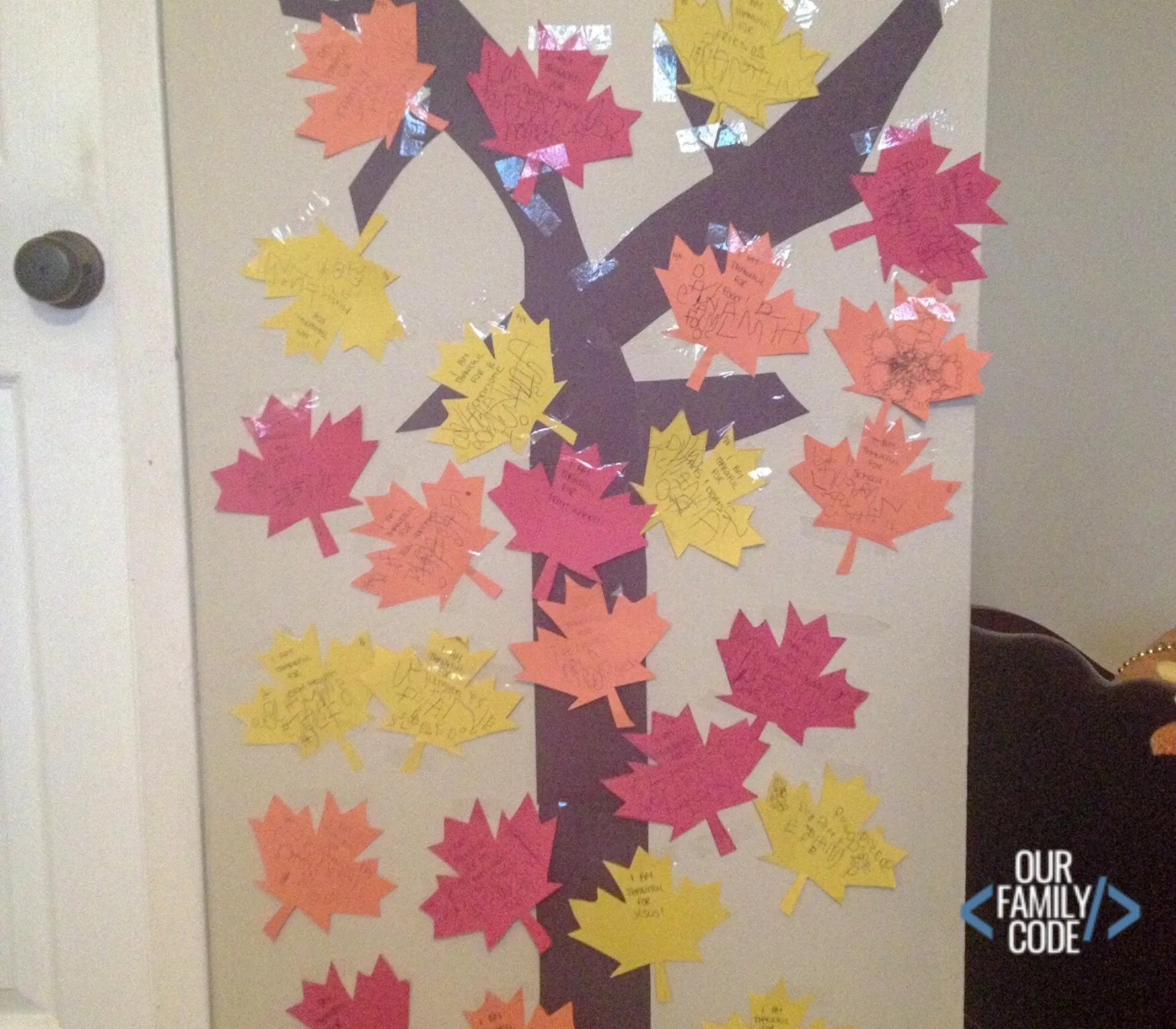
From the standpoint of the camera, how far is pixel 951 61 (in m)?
0.69

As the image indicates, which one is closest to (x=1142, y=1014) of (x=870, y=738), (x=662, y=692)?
(x=870, y=738)

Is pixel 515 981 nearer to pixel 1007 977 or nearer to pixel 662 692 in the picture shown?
pixel 662 692

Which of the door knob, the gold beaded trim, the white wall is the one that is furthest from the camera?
the white wall

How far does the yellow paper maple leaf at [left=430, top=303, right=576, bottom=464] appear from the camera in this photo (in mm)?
728

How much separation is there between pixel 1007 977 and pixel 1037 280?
3.54 feet

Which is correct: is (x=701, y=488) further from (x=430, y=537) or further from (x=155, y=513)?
(x=155, y=513)

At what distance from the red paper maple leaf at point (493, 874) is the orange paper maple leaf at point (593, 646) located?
14 centimetres

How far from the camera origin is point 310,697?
769 mm

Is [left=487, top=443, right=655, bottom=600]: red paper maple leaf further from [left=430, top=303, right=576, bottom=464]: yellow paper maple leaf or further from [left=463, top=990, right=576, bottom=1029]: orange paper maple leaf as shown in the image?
[left=463, top=990, right=576, bottom=1029]: orange paper maple leaf

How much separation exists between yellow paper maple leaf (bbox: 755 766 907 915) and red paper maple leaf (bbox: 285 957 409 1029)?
44 cm

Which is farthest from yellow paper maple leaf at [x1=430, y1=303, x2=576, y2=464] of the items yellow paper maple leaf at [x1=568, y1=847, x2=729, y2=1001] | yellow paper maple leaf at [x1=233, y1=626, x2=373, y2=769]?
yellow paper maple leaf at [x1=568, y1=847, x2=729, y2=1001]

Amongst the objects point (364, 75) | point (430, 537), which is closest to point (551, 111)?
point (364, 75)

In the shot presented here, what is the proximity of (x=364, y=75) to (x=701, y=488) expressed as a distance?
0.53 m

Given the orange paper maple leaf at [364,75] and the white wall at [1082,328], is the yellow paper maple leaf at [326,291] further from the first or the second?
the white wall at [1082,328]
